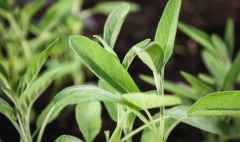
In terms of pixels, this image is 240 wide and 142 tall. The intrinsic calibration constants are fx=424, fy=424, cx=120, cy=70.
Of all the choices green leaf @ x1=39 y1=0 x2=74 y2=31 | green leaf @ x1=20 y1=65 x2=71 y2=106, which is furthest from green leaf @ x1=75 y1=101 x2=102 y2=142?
green leaf @ x1=39 y1=0 x2=74 y2=31

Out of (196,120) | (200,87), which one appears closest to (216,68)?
(200,87)

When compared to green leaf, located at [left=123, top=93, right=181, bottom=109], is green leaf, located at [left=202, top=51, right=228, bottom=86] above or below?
below

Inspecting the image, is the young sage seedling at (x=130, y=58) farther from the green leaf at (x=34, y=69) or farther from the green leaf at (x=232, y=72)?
the green leaf at (x=232, y=72)

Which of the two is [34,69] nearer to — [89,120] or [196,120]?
[89,120]

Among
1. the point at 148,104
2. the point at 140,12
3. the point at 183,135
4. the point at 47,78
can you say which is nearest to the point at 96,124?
the point at 47,78

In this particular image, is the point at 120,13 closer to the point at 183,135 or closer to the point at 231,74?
the point at 231,74

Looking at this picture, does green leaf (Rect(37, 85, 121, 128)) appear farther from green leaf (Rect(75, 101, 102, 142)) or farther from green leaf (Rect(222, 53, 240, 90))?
green leaf (Rect(222, 53, 240, 90))

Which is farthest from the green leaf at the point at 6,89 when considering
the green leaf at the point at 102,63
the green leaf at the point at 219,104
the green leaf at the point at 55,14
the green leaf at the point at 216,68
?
the green leaf at the point at 55,14
